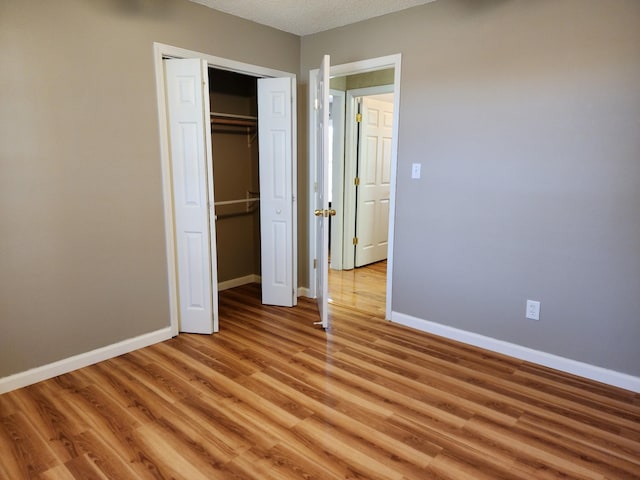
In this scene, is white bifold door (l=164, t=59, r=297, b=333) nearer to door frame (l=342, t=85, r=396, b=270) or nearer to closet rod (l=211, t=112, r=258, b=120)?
closet rod (l=211, t=112, r=258, b=120)

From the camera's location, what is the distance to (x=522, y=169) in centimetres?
275

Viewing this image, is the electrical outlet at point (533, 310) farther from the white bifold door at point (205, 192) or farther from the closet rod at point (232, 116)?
the closet rod at point (232, 116)

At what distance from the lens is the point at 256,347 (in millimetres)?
3072

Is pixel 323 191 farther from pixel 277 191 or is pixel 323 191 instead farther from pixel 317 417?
pixel 317 417

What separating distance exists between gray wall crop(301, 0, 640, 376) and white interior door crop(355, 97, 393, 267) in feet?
5.52

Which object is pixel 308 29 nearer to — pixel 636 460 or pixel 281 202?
pixel 281 202

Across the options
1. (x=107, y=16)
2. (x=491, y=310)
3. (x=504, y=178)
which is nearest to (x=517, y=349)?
(x=491, y=310)

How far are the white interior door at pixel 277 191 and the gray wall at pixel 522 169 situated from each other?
34.2 inches

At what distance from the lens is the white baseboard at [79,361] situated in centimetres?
246

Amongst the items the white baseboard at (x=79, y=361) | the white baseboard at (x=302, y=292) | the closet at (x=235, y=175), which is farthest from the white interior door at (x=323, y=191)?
the white baseboard at (x=79, y=361)

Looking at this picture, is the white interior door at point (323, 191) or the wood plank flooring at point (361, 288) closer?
the white interior door at point (323, 191)

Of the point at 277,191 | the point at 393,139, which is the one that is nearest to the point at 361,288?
the point at 277,191

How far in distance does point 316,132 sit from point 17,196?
229 cm

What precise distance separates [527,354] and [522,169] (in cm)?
126
